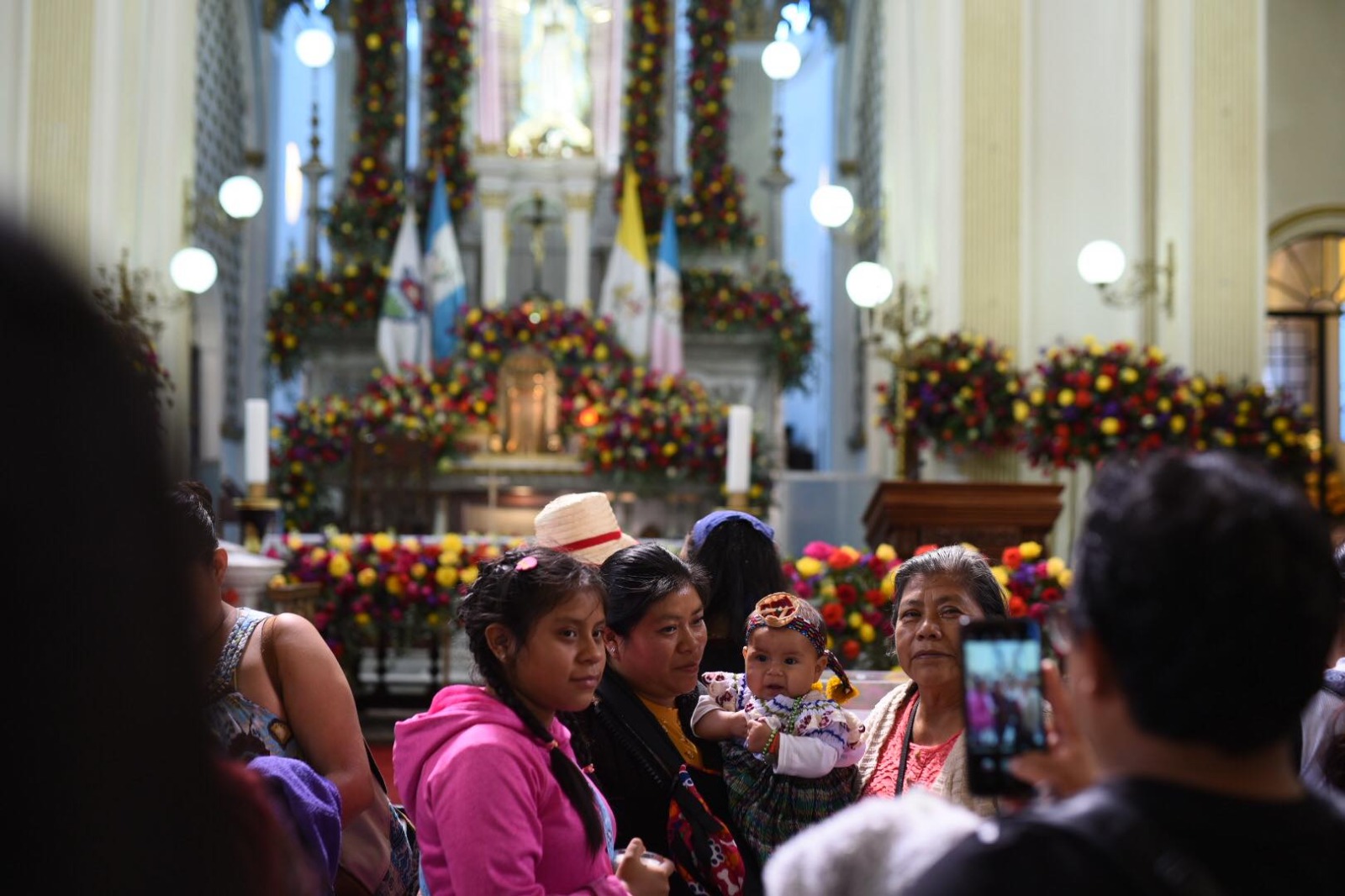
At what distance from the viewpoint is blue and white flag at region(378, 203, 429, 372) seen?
1444 centimetres

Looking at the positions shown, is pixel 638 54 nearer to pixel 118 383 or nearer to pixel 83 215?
pixel 83 215

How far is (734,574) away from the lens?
355 centimetres

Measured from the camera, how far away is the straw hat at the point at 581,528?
3738 mm

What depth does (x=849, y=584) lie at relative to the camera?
275 inches

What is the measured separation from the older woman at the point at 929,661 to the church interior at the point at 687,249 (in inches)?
132

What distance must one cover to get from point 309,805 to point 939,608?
1326 millimetres

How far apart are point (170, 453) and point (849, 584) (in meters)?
6.20

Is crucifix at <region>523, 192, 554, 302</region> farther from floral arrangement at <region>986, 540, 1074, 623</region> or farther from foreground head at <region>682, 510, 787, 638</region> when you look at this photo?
foreground head at <region>682, 510, 787, 638</region>

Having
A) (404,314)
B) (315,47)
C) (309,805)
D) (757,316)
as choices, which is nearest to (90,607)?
(309,805)

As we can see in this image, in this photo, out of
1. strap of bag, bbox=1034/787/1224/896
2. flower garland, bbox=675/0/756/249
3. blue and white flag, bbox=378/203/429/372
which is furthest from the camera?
flower garland, bbox=675/0/756/249

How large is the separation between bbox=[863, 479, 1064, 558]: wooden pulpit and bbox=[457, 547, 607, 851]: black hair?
542cm

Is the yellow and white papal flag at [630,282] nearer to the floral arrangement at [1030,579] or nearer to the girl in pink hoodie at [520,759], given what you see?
the floral arrangement at [1030,579]

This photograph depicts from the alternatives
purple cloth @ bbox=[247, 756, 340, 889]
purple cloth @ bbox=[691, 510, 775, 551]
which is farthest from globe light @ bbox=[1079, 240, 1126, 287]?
purple cloth @ bbox=[247, 756, 340, 889]

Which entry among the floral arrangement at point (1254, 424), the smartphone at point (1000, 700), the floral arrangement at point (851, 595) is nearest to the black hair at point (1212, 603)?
the smartphone at point (1000, 700)
